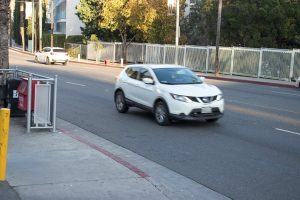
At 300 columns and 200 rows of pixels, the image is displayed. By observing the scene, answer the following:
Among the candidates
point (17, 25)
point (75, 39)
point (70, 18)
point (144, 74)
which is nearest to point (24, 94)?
point (144, 74)

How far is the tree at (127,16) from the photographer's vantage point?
4781cm

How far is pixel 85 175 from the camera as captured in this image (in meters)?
7.45

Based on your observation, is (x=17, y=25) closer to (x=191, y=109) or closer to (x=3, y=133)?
(x=191, y=109)

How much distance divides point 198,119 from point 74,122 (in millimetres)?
3203

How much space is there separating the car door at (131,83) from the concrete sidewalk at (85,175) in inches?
161

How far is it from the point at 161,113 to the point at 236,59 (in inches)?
1037

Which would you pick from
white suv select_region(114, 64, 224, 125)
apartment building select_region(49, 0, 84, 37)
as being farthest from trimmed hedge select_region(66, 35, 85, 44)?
white suv select_region(114, 64, 224, 125)

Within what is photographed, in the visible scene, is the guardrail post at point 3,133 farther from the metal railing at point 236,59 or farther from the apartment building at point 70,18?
the apartment building at point 70,18

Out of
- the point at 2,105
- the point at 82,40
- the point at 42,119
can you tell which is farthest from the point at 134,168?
the point at 82,40

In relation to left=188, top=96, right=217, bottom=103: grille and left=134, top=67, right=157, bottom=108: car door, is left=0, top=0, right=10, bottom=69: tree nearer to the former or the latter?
left=134, top=67, right=157, bottom=108: car door

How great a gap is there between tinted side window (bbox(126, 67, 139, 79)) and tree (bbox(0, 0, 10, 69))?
342 centimetres

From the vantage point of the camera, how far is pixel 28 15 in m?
75.1

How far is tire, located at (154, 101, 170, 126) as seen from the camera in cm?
1263

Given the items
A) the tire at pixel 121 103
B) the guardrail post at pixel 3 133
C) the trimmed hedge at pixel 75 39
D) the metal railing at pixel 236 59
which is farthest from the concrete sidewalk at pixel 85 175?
the trimmed hedge at pixel 75 39
